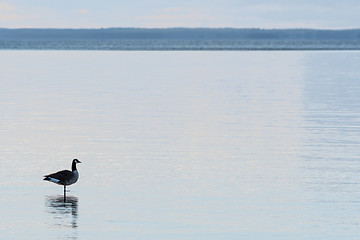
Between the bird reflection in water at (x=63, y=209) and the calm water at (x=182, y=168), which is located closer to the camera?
the calm water at (x=182, y=168)

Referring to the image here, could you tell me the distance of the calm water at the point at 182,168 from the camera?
10.9m

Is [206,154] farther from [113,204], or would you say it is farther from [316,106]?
[316,106]

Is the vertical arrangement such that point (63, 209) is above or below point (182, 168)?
below

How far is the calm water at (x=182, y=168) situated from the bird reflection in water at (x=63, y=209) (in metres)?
0.01

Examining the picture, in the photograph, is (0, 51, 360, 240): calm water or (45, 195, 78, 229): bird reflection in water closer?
(0, 51, 360, 240): calm water

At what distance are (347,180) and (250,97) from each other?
786 inches

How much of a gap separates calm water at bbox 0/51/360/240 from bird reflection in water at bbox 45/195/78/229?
0.01 meters

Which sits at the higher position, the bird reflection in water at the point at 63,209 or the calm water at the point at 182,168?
the calm water at the point at 182,168

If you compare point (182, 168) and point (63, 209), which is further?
point (182, 168)

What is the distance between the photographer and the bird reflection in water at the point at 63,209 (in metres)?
11.0

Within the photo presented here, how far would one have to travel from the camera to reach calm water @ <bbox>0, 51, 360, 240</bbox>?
10859mm

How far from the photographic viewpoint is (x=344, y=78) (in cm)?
4750

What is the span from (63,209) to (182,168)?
12.7 ft

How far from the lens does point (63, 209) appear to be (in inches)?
467
